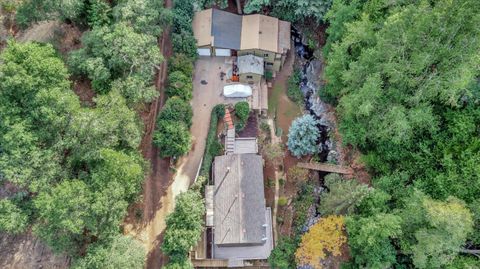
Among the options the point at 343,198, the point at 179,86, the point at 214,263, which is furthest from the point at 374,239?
the point at 179,86

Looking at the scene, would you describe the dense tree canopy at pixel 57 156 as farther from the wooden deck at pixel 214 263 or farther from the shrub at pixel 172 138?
the wooden deck at pixel 214 263

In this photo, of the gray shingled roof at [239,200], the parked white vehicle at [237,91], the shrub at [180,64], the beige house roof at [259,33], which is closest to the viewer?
the gray shingled roof at [239,200]

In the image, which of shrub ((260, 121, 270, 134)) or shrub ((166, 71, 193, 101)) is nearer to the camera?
shrub ((166, 71, 193, 101))

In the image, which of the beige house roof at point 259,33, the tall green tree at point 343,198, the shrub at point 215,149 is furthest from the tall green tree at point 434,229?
the beige house roof at point 259,33

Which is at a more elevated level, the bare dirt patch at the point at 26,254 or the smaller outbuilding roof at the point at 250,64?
the smaller outbuilding roof at the point at 250,64

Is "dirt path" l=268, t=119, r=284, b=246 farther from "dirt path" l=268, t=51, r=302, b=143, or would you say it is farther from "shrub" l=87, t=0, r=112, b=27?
"shrub" l=87, t=0, r=112, b=27

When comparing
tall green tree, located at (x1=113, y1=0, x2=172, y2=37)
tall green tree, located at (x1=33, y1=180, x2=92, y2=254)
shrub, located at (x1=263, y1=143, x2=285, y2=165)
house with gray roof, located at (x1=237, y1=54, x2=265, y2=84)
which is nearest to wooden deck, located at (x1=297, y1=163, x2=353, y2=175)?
shrub, located at (x1=263, y1=143, x2=285, y2=165)

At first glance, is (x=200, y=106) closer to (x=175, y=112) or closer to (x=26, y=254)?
(x=175, y=112)
